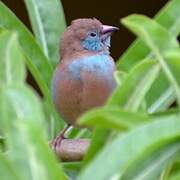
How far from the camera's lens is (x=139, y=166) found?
3.97 ft

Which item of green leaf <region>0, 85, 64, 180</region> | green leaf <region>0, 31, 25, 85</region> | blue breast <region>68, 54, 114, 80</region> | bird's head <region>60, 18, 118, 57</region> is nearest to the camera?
green leaf <region>0, 85, 64, 180</region>

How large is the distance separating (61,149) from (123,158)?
697mm

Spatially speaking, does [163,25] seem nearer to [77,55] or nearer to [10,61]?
[77,55]

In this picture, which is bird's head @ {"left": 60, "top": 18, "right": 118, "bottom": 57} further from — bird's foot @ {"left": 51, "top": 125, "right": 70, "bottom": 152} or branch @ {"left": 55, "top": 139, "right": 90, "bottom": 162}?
branch @ {"left": 55, "top": 139, "right": 90, "bottom": 162}

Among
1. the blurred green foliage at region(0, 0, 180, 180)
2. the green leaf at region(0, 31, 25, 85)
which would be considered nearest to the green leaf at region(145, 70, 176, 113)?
the blurred green foliage at region(0, 0, 180, 180)

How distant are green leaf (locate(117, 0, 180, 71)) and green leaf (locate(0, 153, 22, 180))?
82cm

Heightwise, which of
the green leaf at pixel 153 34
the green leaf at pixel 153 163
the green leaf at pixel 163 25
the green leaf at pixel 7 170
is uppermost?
the green leaf at pixel 153 34

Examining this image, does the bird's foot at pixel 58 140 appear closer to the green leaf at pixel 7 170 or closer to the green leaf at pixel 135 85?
the green leaf at pixel 135 85

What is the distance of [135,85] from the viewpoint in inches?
51.7

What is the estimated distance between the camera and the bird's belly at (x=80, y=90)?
2.22 metres

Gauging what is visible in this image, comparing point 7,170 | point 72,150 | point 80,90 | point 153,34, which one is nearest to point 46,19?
point 80,90

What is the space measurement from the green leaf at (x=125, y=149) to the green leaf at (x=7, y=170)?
99 millimetres

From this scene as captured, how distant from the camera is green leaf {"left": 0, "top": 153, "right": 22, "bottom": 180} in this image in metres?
1.15

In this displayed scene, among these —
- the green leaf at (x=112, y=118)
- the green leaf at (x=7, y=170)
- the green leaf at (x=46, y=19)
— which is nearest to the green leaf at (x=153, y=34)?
the green leaf at (x=112, y=118)
